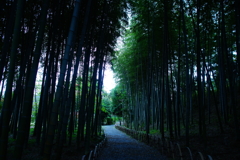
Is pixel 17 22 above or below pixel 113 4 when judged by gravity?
below

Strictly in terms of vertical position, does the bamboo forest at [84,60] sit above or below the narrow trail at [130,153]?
above

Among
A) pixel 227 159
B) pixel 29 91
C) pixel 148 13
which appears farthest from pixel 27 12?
pixel 227 159

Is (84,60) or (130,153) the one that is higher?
(84,60)

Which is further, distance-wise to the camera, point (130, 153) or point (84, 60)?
point (130, 153)

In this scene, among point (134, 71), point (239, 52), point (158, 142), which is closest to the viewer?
point (239, 52)

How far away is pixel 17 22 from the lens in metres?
1.92

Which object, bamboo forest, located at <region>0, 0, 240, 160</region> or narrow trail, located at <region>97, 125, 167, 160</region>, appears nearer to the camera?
bamboo forest, located at <region>0, 0, 240, 160</region>

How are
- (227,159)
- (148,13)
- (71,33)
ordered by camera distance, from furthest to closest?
(148,13) → (227,159) → (71,33)

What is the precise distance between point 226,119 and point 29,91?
6.60m

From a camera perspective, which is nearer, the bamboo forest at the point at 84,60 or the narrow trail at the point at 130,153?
the bamboo forest at the point at 84,60

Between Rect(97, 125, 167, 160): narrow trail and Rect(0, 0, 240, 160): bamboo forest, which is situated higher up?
Rect(0, 0, 240, 160): bamboo forest

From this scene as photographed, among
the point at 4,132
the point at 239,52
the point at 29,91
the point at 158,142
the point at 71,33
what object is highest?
the point at 239,52

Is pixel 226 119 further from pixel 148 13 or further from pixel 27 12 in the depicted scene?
pixel 27 12

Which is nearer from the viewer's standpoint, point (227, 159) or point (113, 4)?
point (227, 159)
